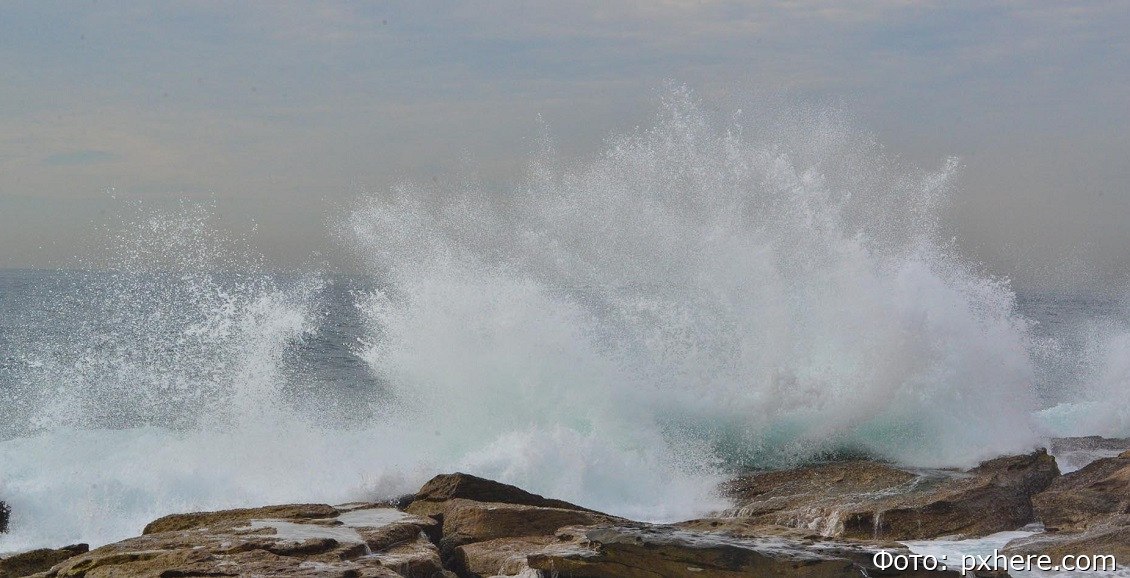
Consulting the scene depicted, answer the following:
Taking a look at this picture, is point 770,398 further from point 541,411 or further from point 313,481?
point 313,481

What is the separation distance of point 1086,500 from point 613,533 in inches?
228

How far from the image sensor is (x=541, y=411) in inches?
689

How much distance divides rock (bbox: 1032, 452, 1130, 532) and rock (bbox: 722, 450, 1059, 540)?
0.21m

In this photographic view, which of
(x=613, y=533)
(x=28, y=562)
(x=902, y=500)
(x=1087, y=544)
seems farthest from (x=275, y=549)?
(x=902, y=500)

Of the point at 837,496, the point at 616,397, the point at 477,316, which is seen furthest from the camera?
the point at 477,316

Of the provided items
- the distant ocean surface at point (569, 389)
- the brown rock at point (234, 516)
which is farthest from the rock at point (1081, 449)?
the brown rock at point (234, 516)

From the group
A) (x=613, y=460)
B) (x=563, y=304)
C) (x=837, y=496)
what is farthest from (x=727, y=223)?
(x=837, y=496)

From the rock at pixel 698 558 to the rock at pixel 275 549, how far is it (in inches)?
41.8

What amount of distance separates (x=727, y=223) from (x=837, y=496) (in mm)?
8236

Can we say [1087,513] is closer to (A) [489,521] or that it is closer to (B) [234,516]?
(A) [489,521]

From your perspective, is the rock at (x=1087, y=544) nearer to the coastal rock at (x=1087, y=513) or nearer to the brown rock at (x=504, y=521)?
the coastal rock at (x=1087, y=513)

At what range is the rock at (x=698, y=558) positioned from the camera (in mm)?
7719

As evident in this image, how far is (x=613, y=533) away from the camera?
8.20 meters

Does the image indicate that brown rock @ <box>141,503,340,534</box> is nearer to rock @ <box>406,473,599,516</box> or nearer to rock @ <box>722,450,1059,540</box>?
rock @ <box>406,473,599,516</box>
